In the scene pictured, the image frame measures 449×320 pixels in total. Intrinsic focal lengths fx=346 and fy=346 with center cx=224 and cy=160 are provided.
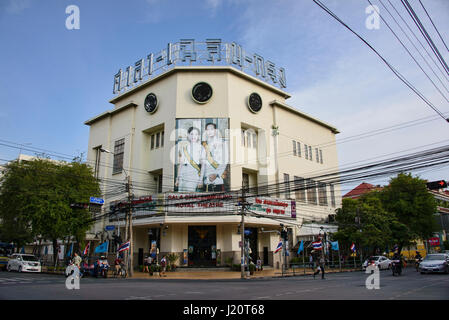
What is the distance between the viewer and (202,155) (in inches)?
1388

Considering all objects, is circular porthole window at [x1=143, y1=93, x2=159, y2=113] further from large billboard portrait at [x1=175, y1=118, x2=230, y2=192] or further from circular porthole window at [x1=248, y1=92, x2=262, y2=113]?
circular porthole window at [x1=248, y1=92, x2=262, y2=113]

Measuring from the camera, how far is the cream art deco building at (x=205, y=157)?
3366cm

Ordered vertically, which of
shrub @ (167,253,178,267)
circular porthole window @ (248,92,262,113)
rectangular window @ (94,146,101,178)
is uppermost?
circular porthole window @ (248,92,262,113)

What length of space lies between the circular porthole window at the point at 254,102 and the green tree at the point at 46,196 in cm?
1887

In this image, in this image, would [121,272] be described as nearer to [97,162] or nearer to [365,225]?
[97,162]

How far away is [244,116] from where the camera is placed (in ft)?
124

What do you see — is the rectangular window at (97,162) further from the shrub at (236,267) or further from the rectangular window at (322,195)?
the rectangular window at (322,195)

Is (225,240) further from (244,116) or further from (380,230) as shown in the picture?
(380,230)

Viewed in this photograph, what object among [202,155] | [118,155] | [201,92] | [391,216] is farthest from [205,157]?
[391,216]

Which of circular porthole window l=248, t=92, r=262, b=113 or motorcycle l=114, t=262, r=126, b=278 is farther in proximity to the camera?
circular porthole window l=248, t=92, r=262, b=113

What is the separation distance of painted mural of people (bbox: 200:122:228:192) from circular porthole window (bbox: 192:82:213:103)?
281 centimetres

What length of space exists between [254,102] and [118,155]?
58.7ft

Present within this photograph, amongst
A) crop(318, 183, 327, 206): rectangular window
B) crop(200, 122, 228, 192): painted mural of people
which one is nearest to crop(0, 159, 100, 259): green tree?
crop(200, 122, 228, 192): painted mural of people

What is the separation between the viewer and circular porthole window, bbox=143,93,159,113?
127ft
